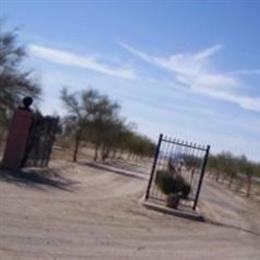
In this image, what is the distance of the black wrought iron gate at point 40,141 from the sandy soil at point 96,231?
4.99 m

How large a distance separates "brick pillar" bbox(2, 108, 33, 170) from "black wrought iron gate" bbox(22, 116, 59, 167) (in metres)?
1.66

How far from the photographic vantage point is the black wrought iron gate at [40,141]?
32344mm

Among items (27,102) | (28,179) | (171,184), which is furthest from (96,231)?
(171,184)

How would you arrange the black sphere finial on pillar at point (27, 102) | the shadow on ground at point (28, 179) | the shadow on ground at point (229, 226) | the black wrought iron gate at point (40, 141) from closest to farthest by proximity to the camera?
the shadow on ground at point (28, 179) → the shadow on ground at point (229, 226) → the black sphere finial on pillar at point (27, 102) → the black wrought iron gate at point (40, 141)

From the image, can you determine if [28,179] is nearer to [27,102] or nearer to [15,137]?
[15,137]

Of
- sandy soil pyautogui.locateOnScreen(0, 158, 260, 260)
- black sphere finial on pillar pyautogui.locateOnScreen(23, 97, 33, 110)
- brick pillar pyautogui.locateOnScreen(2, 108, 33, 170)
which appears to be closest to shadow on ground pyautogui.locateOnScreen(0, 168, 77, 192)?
sandy soil pyautogui.locateOnScreen(0, 158, 260, 260)

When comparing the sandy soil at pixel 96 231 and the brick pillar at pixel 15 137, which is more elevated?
the brick pillar at pixel 15 137

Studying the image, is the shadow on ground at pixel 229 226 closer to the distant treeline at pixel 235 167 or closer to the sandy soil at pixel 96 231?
the sandy soil at pixel 96 231

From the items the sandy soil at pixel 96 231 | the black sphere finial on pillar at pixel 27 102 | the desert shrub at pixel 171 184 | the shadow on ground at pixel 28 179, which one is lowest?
the sandy soil at pixel 96 231

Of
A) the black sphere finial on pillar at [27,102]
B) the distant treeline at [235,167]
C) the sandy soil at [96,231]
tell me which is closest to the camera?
the sandy soil at [96,231]

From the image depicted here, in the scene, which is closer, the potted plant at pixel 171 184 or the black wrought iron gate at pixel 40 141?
the black wrought iron gate at pixel 40 141

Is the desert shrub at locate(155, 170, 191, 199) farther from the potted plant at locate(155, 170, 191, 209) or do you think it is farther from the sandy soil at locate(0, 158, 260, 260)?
the sandy soil at locate(0, 158, 260, 260)

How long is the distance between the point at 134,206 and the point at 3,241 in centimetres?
1399

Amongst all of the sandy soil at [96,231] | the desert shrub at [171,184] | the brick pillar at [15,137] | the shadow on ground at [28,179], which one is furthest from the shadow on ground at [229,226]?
the brick pillar at [15,137]
